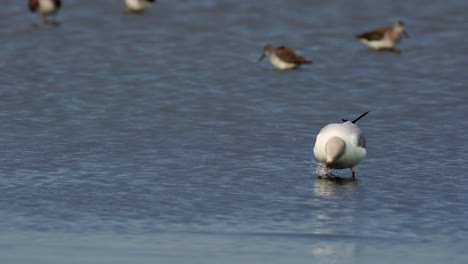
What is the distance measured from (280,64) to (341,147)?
899 centimetres

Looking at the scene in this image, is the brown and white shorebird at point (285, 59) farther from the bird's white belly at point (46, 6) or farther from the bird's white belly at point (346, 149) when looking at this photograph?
the bird's white belly at point (346, 149)

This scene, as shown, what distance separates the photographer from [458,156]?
1577 cm

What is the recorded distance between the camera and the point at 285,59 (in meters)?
23.1

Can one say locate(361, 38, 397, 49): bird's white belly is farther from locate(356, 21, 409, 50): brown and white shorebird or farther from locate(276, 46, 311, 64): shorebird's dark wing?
locate(276, 46, 311, 64): shorebird's dark wing

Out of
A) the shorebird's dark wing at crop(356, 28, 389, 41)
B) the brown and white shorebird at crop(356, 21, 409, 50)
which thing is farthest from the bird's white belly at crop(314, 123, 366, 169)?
the shorebird's dark wing at crop(356, 28, 389, 41)

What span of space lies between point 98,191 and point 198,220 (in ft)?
5.81

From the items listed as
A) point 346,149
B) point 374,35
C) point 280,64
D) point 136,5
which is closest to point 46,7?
point 136,5

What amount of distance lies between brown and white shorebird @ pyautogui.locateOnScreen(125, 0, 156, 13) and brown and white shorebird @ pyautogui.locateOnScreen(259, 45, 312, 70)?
6.56 metres

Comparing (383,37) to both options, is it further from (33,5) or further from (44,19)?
(33,5)

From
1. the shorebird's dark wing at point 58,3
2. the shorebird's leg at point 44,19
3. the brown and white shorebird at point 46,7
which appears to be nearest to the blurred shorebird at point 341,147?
the brown and white shorebird at point 46,7

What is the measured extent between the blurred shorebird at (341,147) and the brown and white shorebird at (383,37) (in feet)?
34.6

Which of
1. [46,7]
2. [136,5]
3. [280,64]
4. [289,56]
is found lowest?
[280,64]

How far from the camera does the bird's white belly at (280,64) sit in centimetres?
2295

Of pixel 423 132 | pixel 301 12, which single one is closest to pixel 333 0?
pixel 301 12
